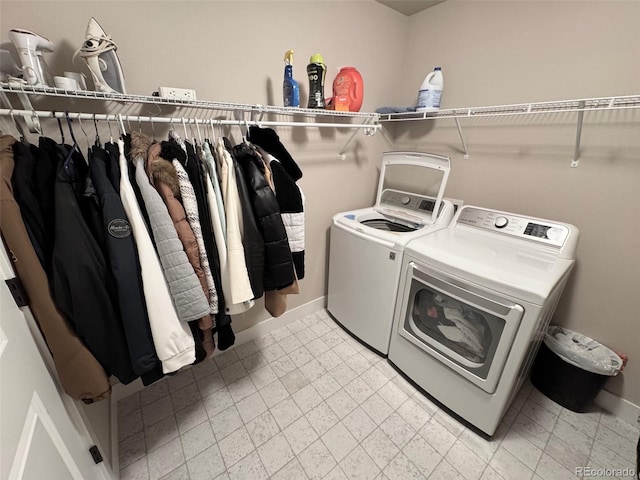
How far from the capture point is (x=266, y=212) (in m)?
1.06

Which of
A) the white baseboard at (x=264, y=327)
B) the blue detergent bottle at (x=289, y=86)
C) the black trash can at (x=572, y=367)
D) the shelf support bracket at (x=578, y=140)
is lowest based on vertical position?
the white baseboard at (x=264, y=327)

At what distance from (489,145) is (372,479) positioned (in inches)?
78.1

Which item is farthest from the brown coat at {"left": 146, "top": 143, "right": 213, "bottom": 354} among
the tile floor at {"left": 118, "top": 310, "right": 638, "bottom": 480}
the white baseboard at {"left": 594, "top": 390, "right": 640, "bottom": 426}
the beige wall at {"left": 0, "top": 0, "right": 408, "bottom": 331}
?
the white baseboard at {"left": 594, "top": 390, "right": 640, "bottom": 426}

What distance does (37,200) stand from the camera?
0.75 m

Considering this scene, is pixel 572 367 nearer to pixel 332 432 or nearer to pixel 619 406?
pixel 619 406

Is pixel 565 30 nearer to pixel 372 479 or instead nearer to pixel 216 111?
pixel 216 111

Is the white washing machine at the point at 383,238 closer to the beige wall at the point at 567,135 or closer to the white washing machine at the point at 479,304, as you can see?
the white washing machine at the point at 479,304

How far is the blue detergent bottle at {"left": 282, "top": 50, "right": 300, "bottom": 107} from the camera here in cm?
137

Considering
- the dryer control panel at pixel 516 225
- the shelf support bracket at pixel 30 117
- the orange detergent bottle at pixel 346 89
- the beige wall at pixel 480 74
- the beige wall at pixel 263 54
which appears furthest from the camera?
the orange detergent bottle at pixel 346 89

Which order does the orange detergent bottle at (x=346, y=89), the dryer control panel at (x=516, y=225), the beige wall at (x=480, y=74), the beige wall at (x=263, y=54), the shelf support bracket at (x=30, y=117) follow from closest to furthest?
the shelf support bracket at (x=30, y=117) < the beige wall at (x=263, y=54) < the beige wall at (x=480, y=74) < the dryer control panel at (x=516, y=225) < the orange detergent bottle at (x=346, y=89)

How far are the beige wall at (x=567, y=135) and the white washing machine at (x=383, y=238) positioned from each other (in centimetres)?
31

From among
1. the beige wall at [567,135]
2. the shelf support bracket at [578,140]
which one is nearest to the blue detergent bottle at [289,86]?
the beige wall at [567,135]

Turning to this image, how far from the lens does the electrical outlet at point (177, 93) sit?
111 cm

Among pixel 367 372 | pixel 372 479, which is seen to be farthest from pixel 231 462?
pixel 367 372
